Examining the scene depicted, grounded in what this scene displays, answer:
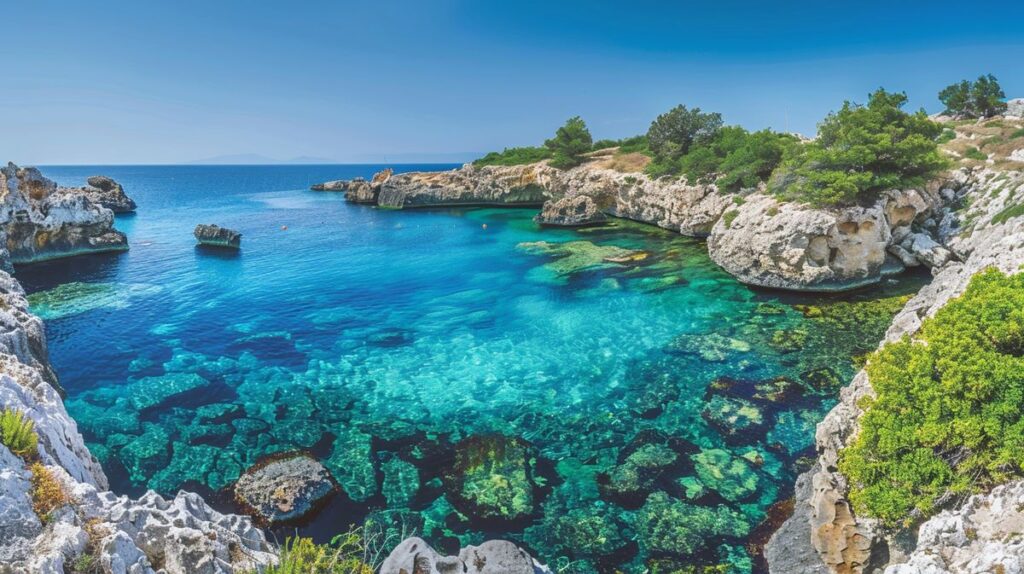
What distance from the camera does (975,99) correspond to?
57.6 metres

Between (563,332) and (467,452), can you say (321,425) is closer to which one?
(467,452)

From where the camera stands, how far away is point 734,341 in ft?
83.3

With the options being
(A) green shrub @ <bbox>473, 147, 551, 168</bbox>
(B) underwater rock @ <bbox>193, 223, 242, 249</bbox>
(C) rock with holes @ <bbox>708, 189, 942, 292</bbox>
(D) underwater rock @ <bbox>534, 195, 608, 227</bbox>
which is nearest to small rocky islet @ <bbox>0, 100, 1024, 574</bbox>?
(C) rock with holes @ <bbox>708, 189, 942, 292</bbox>

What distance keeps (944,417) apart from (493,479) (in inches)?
449

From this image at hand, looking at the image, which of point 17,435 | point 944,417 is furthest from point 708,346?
point 17,435

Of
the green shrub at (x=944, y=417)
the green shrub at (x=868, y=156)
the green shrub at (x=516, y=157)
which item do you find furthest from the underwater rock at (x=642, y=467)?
the green shrub at (x=516, y=157)

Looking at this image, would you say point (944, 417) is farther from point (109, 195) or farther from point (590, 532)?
point (109, 195)

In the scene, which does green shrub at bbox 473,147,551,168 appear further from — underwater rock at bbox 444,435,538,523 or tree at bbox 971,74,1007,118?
underwater rock at bbox 444,435,538,523

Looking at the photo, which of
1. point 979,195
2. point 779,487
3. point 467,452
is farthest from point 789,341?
point 979,195

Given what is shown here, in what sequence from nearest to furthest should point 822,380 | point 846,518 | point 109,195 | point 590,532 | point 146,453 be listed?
point 846,518 < point 590,532 < point 146,453 < point 822,380 < point 109,195

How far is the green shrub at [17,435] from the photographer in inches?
329

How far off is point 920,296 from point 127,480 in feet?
93.6

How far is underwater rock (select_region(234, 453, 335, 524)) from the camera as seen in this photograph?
1430 centimetres

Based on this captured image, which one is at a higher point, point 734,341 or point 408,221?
point 408,221
